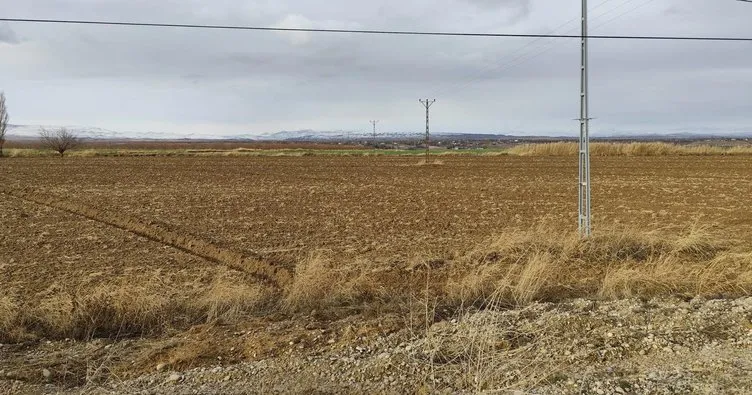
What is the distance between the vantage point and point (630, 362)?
18.8 ft

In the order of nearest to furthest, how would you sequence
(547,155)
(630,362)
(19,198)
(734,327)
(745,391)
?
(745,391), (630,362), (734,327), (19,198), (547,155)

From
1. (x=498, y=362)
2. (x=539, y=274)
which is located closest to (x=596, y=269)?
(x=539, y=274)

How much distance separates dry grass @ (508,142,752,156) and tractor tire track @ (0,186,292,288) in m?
64.0

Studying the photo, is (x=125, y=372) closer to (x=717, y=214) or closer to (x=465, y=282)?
(x=465, y=282)

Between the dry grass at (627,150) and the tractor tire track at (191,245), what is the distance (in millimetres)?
64012

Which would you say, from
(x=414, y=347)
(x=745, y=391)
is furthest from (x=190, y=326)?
(x=745, y=391)

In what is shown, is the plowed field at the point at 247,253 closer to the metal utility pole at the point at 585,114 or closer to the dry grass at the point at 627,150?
the metal utility pole at the point at 585,114

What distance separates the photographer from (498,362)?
560 centimetres

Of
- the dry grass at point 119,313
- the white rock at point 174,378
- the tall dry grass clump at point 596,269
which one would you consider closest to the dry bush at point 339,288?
the dry grass at point 119,313

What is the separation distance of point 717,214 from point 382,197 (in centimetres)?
1302

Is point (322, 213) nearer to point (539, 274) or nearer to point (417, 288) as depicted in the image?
point (417, 288)

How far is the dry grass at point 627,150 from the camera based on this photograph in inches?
2901

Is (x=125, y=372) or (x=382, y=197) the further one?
(x=382, y=197)

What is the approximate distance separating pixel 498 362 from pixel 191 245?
36.0 ft
